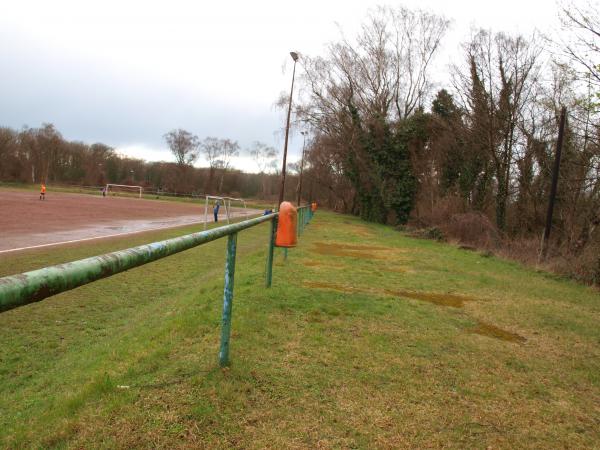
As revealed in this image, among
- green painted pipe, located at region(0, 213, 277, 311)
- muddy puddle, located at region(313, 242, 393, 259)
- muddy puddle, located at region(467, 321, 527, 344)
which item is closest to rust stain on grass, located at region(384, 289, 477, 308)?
muddy puddle, located at region(467, 321, 527, 344)

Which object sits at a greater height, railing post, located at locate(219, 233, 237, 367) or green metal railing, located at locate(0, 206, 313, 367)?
green metal railing, located at locate(0, 206, 313, 367)

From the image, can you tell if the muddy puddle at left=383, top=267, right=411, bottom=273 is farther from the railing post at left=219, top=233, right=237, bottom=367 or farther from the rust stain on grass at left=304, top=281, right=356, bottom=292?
the railing post at left=219, top=233, right=237, bottom=367

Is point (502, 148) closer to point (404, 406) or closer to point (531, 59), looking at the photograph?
point (531, 59)

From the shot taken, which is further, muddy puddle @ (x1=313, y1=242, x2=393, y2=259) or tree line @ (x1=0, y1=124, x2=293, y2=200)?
tree line @ (x1=0, y1=124, x2=293, y2=200)

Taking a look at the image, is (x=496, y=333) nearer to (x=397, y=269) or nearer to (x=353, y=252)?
(x=397, y=269)

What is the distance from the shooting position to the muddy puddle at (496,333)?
14.2ft

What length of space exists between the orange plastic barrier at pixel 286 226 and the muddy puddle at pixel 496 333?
2.32 meters

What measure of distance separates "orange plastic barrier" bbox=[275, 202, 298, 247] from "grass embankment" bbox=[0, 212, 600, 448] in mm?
644

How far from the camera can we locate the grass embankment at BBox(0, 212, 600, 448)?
2.30 meters

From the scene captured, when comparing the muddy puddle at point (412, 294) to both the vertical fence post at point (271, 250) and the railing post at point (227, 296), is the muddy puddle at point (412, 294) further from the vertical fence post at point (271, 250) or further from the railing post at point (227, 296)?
the railing post at point (227, 296)

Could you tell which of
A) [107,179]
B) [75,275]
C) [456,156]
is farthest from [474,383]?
[107,179]

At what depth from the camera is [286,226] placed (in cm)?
534

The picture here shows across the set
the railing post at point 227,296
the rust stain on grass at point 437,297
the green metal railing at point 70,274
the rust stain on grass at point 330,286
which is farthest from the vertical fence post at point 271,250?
the green metal railing at point 70,274

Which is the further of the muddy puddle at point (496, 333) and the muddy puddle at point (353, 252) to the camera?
the muddy puddle at point (353, 252)
